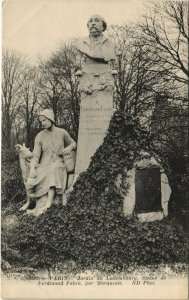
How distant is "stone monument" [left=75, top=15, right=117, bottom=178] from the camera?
27.4 feet

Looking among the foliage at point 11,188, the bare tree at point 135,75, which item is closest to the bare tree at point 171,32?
the bare tree at point 135,75

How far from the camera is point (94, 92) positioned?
8.46 meters

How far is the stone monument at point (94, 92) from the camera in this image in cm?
835

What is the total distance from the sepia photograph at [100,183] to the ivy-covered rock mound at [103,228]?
0.02 meters

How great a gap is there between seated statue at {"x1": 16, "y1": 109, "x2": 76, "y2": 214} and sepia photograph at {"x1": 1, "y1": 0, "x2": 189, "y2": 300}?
2cm

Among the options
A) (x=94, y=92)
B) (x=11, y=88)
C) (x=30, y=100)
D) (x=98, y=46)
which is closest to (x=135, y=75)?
(x=30, y=100)

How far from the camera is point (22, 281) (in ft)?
23.4

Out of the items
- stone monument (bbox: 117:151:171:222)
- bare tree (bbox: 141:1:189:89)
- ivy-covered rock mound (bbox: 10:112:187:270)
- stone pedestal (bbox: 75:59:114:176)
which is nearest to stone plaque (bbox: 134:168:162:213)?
stone monument (bbox: 117:151:171:222)

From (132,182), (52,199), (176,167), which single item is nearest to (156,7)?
(176,167)

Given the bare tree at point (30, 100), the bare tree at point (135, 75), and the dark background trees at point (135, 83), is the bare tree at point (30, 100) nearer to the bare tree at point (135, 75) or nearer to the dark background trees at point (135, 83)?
the dark background trees at point (135, 83)

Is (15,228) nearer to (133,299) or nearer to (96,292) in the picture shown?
(96,292)

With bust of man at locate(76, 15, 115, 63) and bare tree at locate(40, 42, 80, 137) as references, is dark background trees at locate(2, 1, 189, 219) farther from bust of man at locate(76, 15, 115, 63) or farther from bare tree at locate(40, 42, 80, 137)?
bust of man at locate(76, 15, 115, 63)

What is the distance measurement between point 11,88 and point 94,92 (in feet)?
20.0

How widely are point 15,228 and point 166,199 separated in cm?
301
